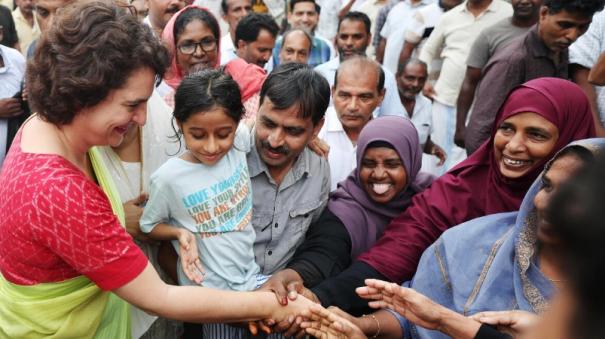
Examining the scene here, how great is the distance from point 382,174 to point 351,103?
979 millimetres

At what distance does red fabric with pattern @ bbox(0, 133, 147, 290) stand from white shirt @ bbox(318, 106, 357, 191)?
5.62 ft

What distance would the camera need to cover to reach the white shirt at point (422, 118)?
519 centimetres

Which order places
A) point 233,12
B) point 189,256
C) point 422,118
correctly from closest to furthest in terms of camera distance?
point 189,256
point 422,118
point 233,12

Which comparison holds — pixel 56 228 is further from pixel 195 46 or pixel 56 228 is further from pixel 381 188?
pixel 195 46

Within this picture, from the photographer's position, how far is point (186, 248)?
2.30 m

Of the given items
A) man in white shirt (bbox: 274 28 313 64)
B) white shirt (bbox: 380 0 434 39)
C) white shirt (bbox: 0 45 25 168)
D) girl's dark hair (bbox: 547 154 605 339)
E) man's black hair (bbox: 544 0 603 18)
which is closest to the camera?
girl's dark hair (bbox: 547 154 605 339)

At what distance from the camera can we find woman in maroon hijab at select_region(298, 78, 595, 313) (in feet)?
8.49

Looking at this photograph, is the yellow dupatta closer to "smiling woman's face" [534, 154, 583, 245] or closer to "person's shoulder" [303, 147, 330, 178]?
"person's shoulder" [303, 147, 330, 178]

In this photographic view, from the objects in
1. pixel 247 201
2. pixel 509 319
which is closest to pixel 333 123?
pixel 247 201

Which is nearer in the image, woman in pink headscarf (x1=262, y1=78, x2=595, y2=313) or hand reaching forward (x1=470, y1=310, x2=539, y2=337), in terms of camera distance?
hand reaching forward (x1=470, y1=310, x2=539, y2=337)

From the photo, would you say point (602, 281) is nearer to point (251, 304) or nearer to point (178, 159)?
point (251, 304)

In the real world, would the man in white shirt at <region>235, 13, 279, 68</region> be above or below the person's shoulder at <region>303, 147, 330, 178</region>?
above

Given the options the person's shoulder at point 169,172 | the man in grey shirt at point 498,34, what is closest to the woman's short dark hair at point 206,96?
the person's shoulder at point 169,172

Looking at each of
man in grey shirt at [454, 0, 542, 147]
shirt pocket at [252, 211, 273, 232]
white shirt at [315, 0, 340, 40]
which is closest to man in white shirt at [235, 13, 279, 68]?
man in grey shirt at [454, 0, 542, 147]
